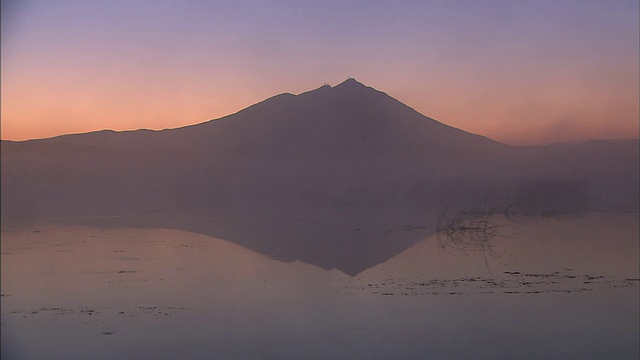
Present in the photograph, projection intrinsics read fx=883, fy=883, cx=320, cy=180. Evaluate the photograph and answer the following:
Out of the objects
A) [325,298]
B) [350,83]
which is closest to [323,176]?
[350,83]

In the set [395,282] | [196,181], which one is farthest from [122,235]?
[395,282]

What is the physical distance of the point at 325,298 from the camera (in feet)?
17.1

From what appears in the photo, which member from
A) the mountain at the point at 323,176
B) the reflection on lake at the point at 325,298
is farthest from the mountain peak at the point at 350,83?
the reflection on lake at the point at 325,298

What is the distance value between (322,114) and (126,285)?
1.53 meters

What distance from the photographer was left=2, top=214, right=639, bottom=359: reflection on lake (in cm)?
504

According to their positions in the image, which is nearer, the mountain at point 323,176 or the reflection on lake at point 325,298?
the reflection on lake at point 325,298

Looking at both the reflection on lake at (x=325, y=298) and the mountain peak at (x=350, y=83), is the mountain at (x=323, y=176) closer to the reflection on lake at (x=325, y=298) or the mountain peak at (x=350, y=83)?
the mountain peak at (x=350, y=83)

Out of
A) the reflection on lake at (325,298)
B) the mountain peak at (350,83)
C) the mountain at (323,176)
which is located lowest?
the reflection on lake at (325,298)

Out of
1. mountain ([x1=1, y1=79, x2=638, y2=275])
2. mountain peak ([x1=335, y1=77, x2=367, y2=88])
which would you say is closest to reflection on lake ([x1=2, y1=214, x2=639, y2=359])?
mountain ([x1=1, y1=79, x2=638, y2=275])

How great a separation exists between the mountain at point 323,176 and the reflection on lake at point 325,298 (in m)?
0.13

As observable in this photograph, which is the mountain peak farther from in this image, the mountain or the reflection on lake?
the reflection on lake

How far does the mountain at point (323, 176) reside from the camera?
5215mm

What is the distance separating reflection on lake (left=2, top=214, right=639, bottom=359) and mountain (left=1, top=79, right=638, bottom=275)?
130 mm

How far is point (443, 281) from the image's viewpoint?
526 cm
